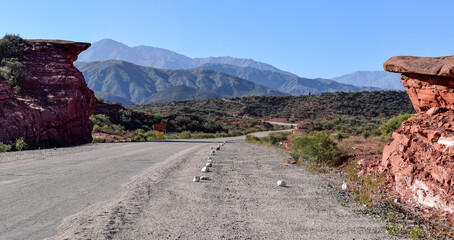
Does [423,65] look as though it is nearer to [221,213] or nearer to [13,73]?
[221,213]

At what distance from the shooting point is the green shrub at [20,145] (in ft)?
51.0

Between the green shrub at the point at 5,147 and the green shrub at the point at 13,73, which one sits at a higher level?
the green shrub at the point at 13,73

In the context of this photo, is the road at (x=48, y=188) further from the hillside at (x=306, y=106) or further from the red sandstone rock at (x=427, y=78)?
the hillside at (x=306, y=106)

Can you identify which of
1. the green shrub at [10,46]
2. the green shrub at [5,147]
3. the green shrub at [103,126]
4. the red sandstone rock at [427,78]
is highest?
the green shrub at [10,46]

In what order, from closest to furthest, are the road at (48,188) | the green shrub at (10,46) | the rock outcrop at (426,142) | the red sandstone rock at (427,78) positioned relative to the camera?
the road at (48,188), the rock outcrop at (426,142), the red sandstone rock at (427,78), the green shrub at (10,46)

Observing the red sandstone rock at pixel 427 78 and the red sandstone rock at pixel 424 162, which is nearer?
the red sandstone rock at pixel 424 162

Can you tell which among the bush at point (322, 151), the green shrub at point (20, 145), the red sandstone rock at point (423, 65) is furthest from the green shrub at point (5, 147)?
the red sandstone rock at point (423, 65)

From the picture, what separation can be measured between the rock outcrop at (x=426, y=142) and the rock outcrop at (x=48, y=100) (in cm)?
1679

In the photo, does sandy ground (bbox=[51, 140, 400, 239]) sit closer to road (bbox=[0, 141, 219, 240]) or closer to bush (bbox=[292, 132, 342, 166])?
road (bbox=[0, 141, 219, 240])

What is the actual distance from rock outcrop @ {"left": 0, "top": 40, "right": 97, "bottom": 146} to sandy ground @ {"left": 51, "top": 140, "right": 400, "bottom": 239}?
11.9 metres

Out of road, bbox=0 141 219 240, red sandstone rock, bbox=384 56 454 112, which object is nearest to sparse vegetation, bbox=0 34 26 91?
road, bbox=0 141 219 240

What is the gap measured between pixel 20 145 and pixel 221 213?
14.0 meters

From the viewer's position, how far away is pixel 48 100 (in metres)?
19.6

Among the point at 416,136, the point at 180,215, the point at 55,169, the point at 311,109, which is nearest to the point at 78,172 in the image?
the point at 55,169
